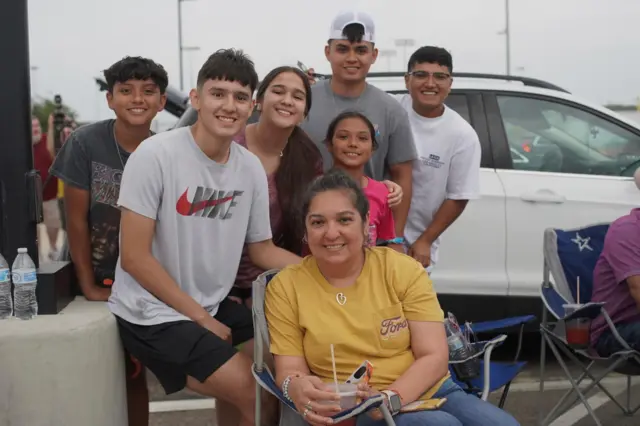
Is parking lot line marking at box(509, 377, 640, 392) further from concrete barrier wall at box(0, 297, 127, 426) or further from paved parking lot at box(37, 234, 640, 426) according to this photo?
concrete barrier wall at box(0, 297, 127, 426)

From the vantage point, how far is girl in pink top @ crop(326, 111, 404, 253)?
139 inches

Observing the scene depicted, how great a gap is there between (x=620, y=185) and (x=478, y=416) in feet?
10.0

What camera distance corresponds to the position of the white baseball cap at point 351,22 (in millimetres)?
3807

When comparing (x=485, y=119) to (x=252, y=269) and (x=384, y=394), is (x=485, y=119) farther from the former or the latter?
(x=384, y=394)

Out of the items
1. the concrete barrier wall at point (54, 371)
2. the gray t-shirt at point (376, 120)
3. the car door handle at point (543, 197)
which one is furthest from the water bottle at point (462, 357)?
the car door handle at point (543, 197)

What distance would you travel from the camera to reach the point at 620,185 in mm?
5391

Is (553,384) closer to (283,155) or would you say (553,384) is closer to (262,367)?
(283,155)

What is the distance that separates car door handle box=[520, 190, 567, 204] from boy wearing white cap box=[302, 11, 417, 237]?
5.34 feet

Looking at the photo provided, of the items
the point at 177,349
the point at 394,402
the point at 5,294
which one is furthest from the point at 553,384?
the point at 5,294

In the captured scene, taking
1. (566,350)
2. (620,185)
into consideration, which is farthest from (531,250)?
(566,350)

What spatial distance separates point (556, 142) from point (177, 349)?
130 inches

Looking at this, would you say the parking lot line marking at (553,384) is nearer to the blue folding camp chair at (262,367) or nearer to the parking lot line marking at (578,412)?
the parking lot line marking at (578,412)

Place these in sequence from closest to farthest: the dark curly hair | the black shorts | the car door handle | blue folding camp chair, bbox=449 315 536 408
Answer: the black shorts
blue folding camp chair, bbox=449 315 536 408
the dark curly hair
the car door handle

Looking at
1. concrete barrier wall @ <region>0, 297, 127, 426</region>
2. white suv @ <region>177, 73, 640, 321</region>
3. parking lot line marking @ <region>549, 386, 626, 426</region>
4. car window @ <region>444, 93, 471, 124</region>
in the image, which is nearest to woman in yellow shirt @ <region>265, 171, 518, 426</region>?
concrete barrier wall @ <region>0, 297, 127, 426</region>
